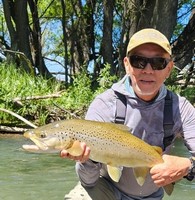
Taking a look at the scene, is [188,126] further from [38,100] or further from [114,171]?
[38,100]

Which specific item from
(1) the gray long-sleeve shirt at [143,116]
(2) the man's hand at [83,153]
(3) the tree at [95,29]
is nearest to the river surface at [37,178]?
(1) the gray long-sleeve shirt at [143,116]

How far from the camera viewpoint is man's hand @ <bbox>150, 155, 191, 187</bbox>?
10.2 ft

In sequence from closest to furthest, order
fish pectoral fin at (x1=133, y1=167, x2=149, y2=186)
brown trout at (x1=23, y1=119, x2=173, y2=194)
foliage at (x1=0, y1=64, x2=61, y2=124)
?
brown trout at (x1=23, y1=119, x2=173, y2=194) → fish pectoral fin at (x1=133, y1=167, x2=149, y2=186) → foliage at (x1=0, y1=64, x2=61, y2=124)

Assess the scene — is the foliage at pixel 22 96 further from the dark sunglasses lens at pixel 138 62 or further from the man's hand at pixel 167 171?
the man's hand at pixel 167 171

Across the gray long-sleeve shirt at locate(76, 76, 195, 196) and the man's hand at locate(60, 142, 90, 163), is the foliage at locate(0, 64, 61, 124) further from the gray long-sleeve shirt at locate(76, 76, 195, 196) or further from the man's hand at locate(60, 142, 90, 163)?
the man's hand at locate(60, 142, 90, 163)

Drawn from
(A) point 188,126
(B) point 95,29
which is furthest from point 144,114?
(B) point 95,29

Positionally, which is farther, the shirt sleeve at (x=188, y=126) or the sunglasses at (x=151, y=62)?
the shirt sleeve at (x=188, y=126)

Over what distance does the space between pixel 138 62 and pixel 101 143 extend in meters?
0.60

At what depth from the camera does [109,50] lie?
16828 mm

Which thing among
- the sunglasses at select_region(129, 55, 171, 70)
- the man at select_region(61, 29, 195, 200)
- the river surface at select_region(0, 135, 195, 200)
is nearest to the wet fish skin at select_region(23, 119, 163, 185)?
the man at select_region(61, 29, 195, 200)

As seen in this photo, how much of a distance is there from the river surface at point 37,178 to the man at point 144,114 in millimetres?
2101

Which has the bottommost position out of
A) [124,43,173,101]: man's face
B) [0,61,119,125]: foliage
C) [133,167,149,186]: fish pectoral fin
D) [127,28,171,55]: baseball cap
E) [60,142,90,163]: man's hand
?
[0,61,119,125]: foliage

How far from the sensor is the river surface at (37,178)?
18.9ft

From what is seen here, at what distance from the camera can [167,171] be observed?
312 centimetres
